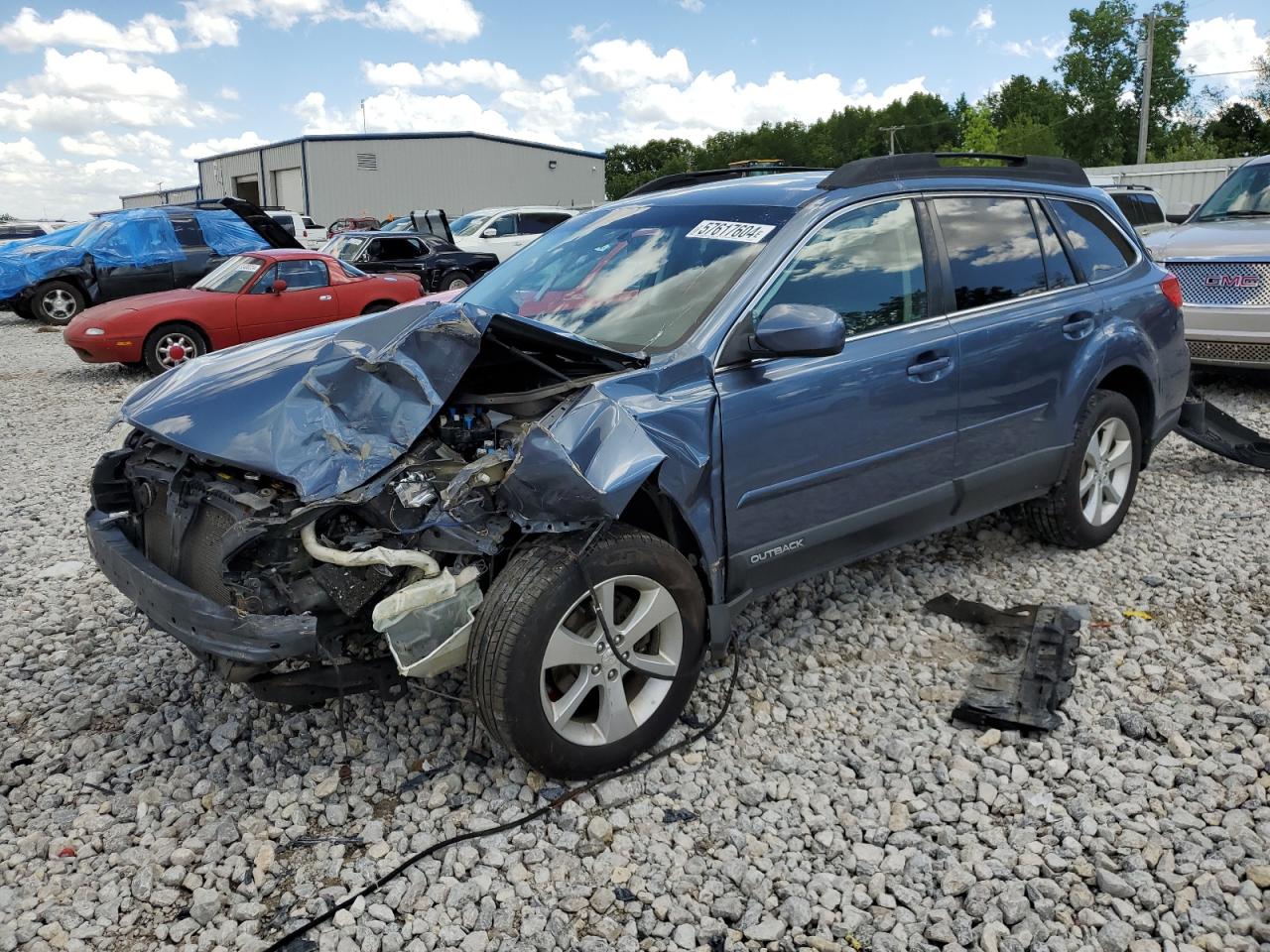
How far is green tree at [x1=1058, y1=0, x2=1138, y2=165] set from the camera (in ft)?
222

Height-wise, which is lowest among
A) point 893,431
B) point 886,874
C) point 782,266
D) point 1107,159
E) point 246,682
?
point 886,874

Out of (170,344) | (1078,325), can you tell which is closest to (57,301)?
(170,344)

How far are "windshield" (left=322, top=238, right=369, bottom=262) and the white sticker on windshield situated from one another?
13414 millimetres

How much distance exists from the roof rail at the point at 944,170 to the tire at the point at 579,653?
1.69m

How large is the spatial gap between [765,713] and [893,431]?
114 cm

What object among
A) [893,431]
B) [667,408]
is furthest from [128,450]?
[893,431]

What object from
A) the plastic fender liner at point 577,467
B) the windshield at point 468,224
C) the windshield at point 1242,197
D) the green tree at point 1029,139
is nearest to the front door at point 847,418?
the plastic fender liner at point 577,467

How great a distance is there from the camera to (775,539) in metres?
3.37

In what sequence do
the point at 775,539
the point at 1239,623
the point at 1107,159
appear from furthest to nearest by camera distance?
the point at 1107,159 < the point at 1239,623 < the point at 775,539

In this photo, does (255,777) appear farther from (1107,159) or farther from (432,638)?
(1107,159)

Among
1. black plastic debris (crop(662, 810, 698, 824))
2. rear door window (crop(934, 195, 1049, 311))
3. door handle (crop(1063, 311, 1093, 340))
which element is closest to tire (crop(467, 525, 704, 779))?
black plastic debris (crop(662, 810, 698, 824))

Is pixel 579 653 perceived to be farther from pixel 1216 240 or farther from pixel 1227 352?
pixel 1216 240

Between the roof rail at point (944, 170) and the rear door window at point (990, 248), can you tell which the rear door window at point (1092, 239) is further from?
the rear door window at point (990, 248)

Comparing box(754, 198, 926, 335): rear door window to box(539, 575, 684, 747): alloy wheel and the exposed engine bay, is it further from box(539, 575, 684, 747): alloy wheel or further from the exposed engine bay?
box(539, 575, 684, 747): alloy wheel
